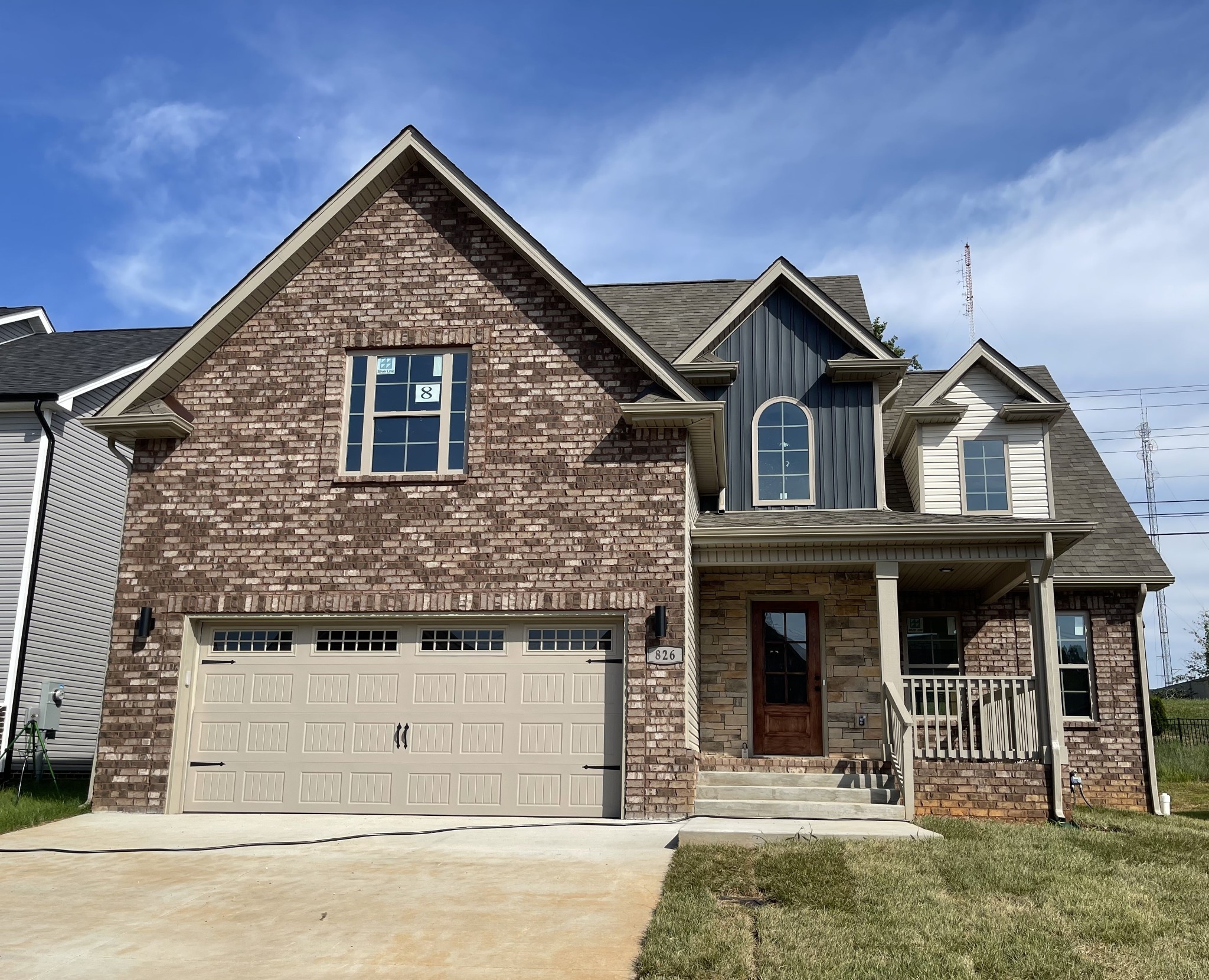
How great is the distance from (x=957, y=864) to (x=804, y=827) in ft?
5.87

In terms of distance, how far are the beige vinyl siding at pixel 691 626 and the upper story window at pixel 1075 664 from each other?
5.43 meters

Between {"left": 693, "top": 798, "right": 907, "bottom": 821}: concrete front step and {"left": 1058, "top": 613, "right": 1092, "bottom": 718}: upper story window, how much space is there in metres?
5.37

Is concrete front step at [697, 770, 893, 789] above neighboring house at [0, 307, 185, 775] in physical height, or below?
below

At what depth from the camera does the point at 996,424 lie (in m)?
16.3

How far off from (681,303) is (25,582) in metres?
11.1

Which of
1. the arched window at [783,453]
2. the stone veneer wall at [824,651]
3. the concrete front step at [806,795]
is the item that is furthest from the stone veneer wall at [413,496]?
the arched window at [783,453]

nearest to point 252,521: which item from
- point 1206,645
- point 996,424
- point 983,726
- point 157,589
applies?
point 157,589

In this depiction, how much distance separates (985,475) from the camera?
1612cm

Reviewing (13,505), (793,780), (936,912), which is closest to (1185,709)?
(793,780)

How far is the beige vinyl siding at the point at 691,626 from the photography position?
1188 cm

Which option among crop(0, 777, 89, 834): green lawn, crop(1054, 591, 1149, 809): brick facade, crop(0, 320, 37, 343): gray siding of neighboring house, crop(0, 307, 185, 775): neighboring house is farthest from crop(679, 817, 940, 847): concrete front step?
crop(0, 320, 37, 343): gray siding of neighboring house

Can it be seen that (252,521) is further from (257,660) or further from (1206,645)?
(1206,645)

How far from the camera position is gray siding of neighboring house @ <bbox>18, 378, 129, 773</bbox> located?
16.7 m

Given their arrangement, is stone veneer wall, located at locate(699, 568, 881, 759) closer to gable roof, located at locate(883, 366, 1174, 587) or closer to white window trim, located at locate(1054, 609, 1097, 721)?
gable roof, located at locate(883, 366, 1174, 587)
